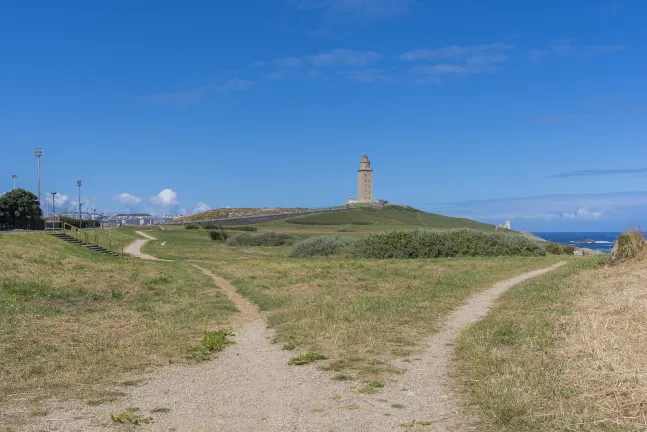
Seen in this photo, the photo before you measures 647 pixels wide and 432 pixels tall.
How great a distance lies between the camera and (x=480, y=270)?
27.6 m

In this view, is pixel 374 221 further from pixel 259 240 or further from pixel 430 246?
pixel 430 246

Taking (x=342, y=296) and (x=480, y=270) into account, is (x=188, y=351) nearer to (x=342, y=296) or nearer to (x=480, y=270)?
(x=342, y=296)

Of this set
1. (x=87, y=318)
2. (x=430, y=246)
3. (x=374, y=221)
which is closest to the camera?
(x=87, y=318)

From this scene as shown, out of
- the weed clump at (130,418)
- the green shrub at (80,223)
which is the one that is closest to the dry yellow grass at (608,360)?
the weed clump at (130,418)

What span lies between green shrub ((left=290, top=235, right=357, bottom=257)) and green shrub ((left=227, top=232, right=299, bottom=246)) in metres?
15.9

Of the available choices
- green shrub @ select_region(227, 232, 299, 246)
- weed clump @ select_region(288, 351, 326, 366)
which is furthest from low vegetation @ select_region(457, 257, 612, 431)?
green shrub @ select_region(227, 232, 299, 246)

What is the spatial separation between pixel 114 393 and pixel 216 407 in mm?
1743

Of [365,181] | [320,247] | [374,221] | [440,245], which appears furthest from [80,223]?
[365,181]

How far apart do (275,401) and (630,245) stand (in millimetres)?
21478

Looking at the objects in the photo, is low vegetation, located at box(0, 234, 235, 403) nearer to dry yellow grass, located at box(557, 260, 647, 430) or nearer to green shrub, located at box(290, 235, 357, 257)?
dry yellow grass, located at box(557, 260, 647, 430)

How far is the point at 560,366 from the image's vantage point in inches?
328

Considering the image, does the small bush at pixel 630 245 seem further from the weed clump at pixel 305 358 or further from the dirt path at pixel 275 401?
the weed clump at pixel 305 358

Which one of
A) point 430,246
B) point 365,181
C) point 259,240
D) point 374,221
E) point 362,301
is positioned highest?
point 365,181

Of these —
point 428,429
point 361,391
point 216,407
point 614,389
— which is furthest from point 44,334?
point 614,389
